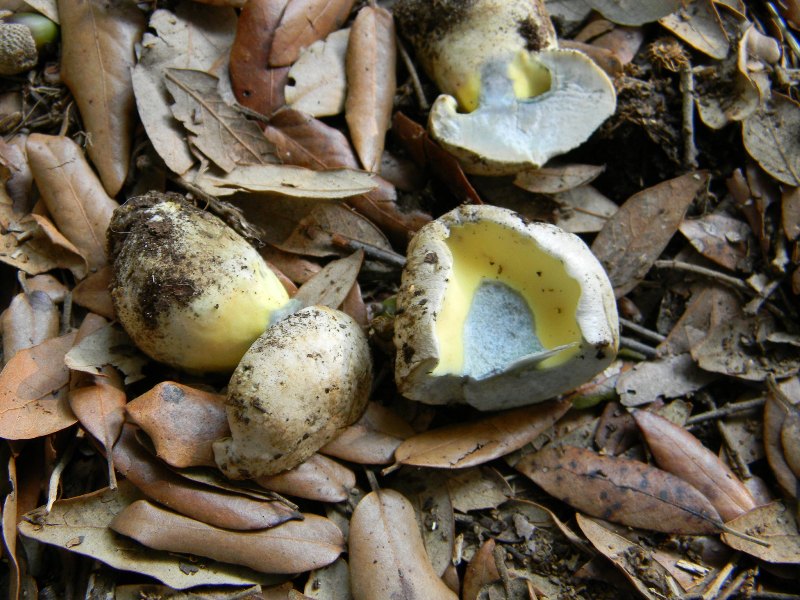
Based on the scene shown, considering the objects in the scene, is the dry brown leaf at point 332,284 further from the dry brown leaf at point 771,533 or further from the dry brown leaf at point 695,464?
the dry brown leaf at point 771,533

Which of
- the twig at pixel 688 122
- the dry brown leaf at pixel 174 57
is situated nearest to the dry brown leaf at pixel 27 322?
the dry brown leaf at pixel 174 57

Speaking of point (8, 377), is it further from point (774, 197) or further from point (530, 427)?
point (774, 197)

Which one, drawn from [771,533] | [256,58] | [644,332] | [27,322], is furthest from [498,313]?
[27,322]

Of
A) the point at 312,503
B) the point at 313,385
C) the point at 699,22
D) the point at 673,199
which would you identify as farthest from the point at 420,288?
the point at 699,22

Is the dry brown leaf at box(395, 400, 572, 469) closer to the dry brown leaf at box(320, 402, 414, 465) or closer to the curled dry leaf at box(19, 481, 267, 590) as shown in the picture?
the dry brown leaf at box(320, 402, 414, 465)

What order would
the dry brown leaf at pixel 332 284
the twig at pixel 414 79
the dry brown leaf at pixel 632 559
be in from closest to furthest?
the dry brown leaf at pixel 632 559 < the dry brown leaf at pixel 332 284 < the twig at pixel 414 79

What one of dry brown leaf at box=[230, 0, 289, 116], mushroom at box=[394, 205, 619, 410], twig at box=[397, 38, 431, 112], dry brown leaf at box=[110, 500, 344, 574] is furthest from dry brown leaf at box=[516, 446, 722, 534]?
dry brown leaf at box=[230, 0, 289, 116]
